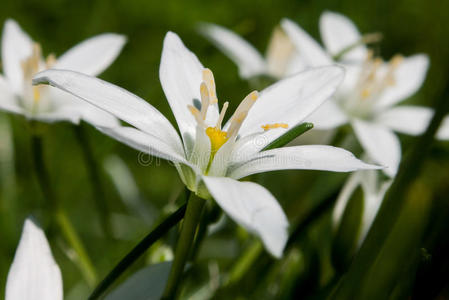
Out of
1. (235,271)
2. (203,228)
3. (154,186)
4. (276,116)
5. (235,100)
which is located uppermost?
(276,116)

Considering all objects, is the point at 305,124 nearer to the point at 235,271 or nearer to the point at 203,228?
the point at 203,228

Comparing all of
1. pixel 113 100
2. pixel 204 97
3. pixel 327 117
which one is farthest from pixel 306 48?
pixel 113 100

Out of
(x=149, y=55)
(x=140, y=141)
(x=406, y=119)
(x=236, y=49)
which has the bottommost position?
(x=149, y=55)

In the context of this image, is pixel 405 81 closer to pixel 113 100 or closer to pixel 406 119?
pixel 406 119

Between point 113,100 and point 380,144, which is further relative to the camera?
point 380,144

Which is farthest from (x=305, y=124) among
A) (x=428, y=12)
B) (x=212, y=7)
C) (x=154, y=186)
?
(x=428, y=12)

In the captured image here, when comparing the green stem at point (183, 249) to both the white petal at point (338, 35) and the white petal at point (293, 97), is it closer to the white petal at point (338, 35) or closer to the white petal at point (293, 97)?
the white petal at point (293, 97)

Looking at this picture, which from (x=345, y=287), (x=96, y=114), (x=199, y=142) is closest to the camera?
(x=345, y=287)
